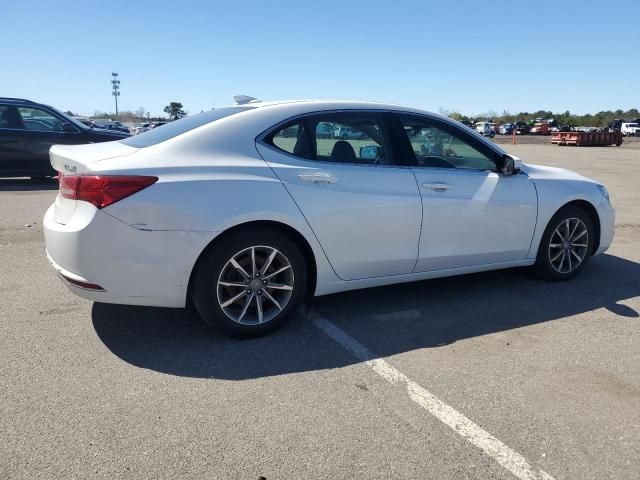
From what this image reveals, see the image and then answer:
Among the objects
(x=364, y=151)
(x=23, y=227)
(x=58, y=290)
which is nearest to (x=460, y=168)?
(x=364, y=151)

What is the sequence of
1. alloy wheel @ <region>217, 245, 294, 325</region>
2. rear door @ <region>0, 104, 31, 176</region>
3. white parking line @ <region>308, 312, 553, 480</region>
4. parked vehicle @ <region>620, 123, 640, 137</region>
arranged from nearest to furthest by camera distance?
1. white parking line @ <region>308, 312, 553, 480</region>
2. alloy wheel @ <region>217, 245, 294, 325</region>
3. rear door @ <region>0, 104, 31, 176</region>
4. parked vehicle @ <region>620, 123, 640, 137</region>

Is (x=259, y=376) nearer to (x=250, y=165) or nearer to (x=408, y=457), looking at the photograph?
(x=408, y=457)

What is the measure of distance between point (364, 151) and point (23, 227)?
5.12 m

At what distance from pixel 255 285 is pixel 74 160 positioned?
142 centimetres

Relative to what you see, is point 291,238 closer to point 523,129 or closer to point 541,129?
point 541,129

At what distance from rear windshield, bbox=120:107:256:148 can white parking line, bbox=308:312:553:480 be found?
175cm

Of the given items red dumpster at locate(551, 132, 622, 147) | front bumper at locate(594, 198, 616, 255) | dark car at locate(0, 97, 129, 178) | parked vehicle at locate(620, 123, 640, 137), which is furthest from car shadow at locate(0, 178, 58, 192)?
parked vehicle at locate(620, 123, 640, 137)

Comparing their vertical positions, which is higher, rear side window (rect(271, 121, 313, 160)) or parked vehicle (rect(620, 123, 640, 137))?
rear side window (rect(271, 121, 313, 160))

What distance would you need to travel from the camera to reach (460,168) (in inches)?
172

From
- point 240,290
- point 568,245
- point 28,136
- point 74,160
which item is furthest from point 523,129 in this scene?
point 74,160

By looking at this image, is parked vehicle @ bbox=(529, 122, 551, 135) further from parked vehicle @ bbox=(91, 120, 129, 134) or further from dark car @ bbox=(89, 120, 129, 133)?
dark car @ bbox=(89, 120, 129, 133)

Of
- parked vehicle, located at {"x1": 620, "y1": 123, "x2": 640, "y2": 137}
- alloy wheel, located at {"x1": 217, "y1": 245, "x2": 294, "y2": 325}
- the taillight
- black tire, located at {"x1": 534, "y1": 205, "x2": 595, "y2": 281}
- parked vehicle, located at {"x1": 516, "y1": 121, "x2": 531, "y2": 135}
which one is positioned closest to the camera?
the taillight

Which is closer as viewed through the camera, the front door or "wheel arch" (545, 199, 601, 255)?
the front door

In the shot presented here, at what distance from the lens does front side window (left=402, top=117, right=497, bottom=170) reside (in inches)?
166
